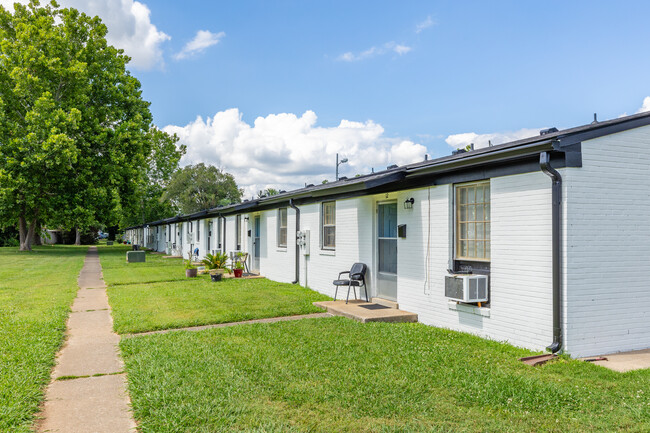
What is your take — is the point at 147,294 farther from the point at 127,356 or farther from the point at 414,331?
the point at 414,331

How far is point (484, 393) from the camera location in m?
4.29

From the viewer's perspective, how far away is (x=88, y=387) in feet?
15.4

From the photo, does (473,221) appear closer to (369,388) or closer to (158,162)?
(369,388)

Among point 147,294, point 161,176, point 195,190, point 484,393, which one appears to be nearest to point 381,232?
point 484,393

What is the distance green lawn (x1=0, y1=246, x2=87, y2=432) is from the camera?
13.3ft

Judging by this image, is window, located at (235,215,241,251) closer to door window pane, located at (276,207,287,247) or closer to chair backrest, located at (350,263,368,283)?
door window pane, located at (276,207,287,247)

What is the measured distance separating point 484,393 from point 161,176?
4518 centimetres

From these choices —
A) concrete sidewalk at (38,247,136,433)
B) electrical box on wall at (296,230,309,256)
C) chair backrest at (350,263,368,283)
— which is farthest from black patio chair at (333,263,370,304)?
concrete sidewalk at (38,247,136,433)

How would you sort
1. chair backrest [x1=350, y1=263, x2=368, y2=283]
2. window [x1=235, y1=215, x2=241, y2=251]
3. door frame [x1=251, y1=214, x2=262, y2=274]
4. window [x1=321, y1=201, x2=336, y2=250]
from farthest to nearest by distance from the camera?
window [x1=235, y1=215, x2=241, y2=251]
door frame [x1=251, y1=214, x2=262, y2=274]
window [x1=321, y1=201, x2=336, y2=250]
chair backrest [x1=350, y1=263, x2=368, y2=283]

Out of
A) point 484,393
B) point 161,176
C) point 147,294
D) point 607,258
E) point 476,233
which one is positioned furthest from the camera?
point 161,176

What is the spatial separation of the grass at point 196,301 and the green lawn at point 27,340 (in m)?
1.05

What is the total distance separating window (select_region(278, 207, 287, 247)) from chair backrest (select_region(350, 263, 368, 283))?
4.74 meters

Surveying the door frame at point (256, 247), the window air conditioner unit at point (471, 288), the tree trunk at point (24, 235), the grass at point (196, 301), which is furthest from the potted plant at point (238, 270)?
the tree trunk at point (24, 235)

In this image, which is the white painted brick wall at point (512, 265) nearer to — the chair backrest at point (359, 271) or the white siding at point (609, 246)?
the white siding at point (609, 246)
